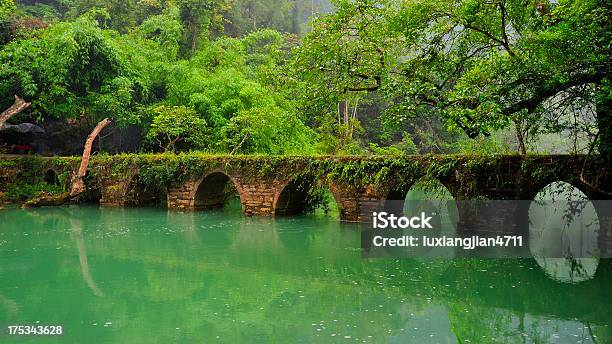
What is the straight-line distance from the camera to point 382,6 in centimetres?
1104

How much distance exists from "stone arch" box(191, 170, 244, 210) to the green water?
5062 mm

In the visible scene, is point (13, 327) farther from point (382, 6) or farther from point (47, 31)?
point (47, 31)

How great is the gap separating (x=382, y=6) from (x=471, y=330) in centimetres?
739

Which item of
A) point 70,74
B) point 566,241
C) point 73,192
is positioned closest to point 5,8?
point 70,74

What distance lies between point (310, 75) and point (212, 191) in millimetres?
7881

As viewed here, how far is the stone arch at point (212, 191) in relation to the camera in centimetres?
1681

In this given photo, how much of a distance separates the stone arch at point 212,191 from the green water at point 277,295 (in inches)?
199

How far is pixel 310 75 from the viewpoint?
1095cm

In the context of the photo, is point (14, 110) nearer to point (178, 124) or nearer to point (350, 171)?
point (178, 124)

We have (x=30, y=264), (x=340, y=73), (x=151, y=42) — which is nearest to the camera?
(x=30, y=264)

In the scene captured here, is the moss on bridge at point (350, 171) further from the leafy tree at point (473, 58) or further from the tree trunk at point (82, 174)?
the leafy tree at point (473, 58)

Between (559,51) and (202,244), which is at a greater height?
(559,51)

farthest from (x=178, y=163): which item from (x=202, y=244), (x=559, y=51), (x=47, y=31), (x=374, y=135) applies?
(x=374, y=135)

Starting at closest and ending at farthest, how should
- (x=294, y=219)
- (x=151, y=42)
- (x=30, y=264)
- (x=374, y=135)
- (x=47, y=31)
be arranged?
(x=30, y=264) → (x=294, y=219) → (x=47, y=31) → (x=151, y=42) → (x=374, y=135)
